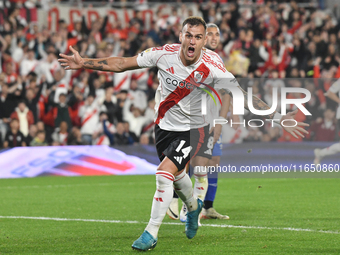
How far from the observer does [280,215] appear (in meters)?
7.84

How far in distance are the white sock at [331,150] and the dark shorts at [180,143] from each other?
5.03 feet

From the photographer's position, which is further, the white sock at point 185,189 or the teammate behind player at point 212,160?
the teammate behind player at point 212,160

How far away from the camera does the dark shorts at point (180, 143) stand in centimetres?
571

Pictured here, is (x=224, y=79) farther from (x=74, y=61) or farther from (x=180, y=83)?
(x=74, y=61)

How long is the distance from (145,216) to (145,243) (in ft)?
8.54

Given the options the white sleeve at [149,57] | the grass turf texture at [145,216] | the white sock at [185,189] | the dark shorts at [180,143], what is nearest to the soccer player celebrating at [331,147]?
the grass turf texture at [145,216]

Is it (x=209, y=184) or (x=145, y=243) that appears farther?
(x=209, y=184)

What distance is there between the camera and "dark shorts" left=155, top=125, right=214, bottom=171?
5.71m

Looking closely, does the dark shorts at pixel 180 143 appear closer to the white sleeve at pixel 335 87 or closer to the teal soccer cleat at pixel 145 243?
the teal soccer cleat at pixel 145 243

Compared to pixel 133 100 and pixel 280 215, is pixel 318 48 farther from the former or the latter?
pixel 280 215

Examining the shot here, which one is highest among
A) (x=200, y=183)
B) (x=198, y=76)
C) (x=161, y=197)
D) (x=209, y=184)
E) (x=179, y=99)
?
(x=198, y=76)

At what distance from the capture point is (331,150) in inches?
273

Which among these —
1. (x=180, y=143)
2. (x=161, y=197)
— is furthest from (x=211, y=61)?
(x=161, y=197)

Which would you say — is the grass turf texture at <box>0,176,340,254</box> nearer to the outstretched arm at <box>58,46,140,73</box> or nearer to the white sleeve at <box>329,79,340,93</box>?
the white sleeve at <box>329,79,340,93</box>
